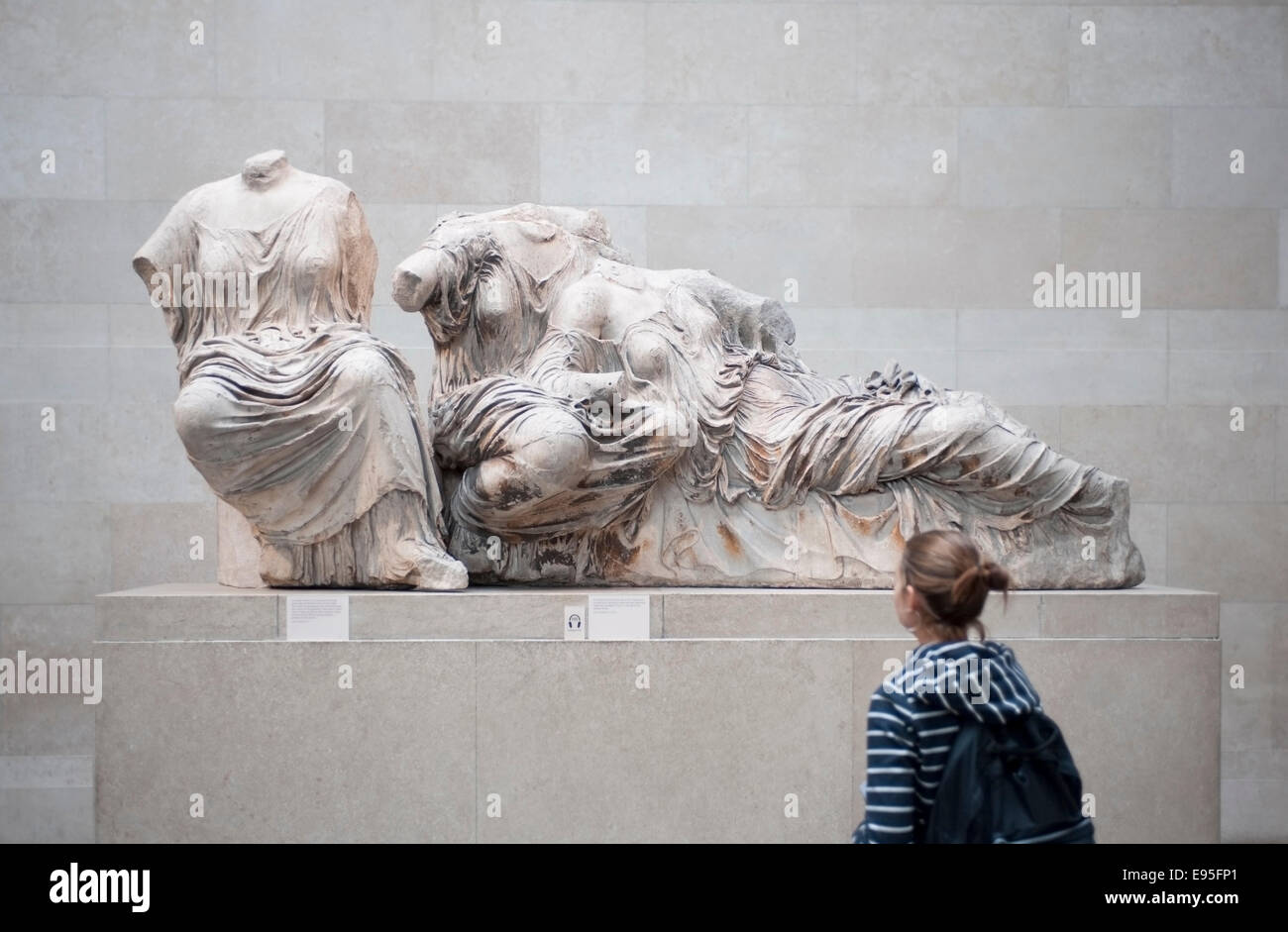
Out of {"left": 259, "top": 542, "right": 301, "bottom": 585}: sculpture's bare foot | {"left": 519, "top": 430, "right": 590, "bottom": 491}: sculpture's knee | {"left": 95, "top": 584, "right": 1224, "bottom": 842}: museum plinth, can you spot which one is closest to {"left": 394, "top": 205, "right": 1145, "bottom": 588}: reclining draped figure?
{"left": 519, "top": 430, "right": 590, "bottom": 491}: sculpture's knee

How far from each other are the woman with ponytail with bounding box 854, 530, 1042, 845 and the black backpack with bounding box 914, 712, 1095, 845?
0.02 metres

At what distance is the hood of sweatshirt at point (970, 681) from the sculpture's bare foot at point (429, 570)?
2.49m

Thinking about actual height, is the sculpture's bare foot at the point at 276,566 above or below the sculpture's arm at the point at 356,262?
below

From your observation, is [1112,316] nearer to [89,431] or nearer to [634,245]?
[634,245]

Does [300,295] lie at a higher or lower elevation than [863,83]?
lower

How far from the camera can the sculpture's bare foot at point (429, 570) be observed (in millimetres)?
4938

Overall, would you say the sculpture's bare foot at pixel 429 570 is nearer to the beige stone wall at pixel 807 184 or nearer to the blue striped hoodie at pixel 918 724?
the blue striped hoodie at pixel 918 724

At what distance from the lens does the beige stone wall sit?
298 inches

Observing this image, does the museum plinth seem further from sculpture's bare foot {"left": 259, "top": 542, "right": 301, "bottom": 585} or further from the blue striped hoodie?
the blue striped hoodie

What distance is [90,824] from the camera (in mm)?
7414

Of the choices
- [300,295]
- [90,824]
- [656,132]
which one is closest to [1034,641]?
[300,295]

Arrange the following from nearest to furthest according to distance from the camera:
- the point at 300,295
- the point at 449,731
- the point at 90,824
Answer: the point at 449,731 < the point at 300,295 < the point at 90,824

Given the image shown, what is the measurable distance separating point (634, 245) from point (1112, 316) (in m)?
2.56

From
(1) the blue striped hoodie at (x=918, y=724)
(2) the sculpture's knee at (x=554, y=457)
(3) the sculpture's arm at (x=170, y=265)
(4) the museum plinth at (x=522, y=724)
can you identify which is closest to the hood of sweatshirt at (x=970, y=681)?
(1) the blue striped hoodie at (x=918, y=724)
